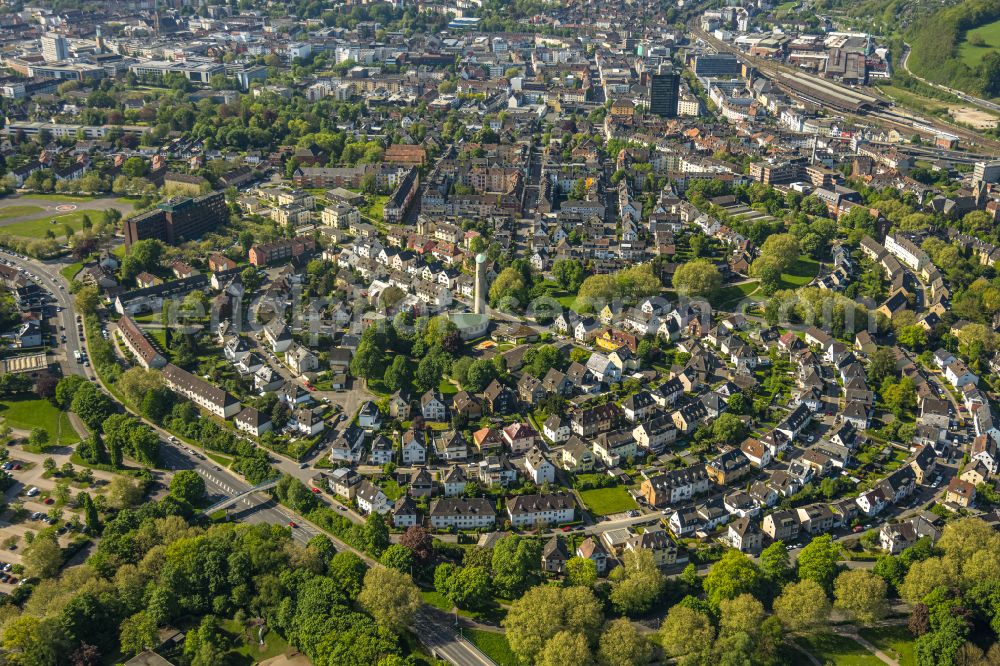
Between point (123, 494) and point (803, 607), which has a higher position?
point (123, 494)

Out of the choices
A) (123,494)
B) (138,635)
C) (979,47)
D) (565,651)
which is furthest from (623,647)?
(979,47)

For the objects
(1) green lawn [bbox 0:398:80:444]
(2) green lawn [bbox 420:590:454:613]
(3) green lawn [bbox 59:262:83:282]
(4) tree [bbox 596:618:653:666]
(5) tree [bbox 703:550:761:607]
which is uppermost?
(3) green lawn [bbox 59:262:83:282]

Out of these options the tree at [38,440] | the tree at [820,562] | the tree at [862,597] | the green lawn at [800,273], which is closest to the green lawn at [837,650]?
the tree at [862,597]

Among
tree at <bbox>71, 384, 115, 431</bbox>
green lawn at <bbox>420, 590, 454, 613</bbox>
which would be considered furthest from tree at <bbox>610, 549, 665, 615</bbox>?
tree at <bbox>71, 384, 115, 431</bbox>

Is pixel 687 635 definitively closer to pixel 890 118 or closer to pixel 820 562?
pixel 820 562

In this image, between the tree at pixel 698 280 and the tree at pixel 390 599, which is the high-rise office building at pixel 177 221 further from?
the tree at pixel 390 599

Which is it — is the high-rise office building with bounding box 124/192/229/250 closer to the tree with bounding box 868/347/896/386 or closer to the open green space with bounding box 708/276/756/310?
the open green space with bounding box 708/276/756/310
